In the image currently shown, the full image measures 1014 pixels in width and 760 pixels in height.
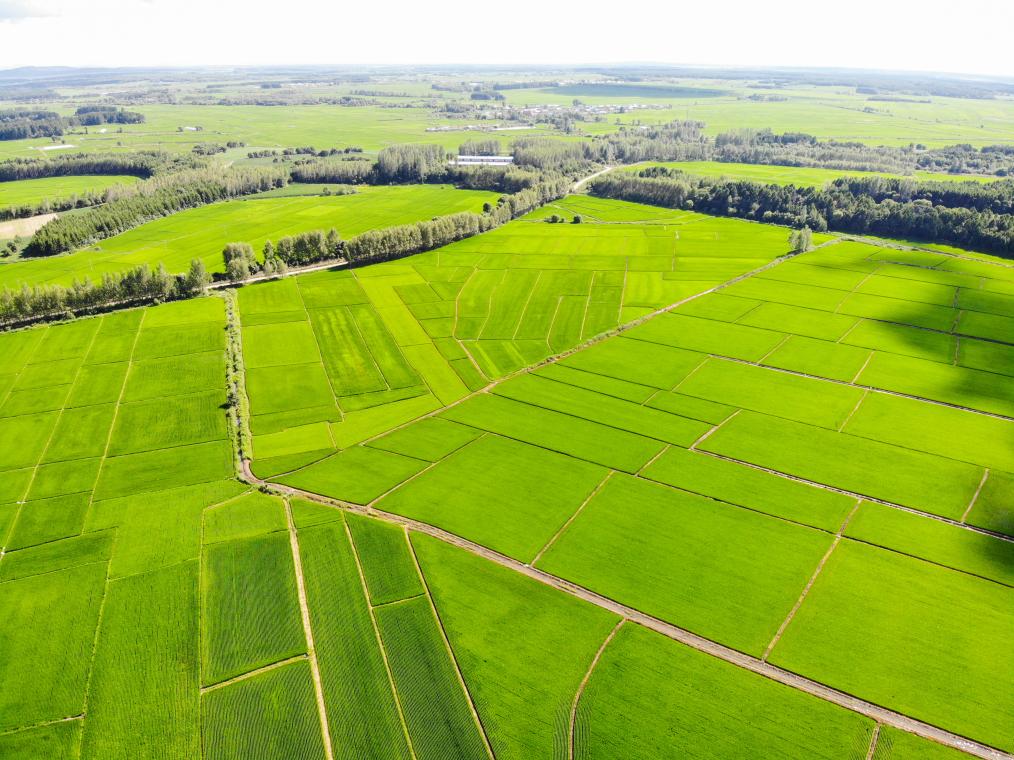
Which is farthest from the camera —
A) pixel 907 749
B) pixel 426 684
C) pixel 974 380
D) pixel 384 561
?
pixel 974 380

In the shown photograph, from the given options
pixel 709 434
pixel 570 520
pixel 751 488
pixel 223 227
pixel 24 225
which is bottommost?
pixel 570 520

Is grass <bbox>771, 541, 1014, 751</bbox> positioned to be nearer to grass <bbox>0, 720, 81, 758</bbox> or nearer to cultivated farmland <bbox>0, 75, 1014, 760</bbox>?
cultivated farmland <bbox>0, 75, 1014, 760</bbox>

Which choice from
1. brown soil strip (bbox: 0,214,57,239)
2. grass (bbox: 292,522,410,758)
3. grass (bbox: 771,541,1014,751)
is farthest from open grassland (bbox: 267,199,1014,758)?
brown soil strip (bbox: 0,214,57,239)

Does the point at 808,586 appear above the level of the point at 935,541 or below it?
below

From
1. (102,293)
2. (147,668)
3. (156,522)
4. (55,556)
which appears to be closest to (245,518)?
(156,522)

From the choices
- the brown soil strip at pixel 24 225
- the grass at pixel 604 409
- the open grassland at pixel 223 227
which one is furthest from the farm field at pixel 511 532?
the brown soil strip at pixel 24 225

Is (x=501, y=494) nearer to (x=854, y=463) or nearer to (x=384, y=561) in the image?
(x=384, y=561)
